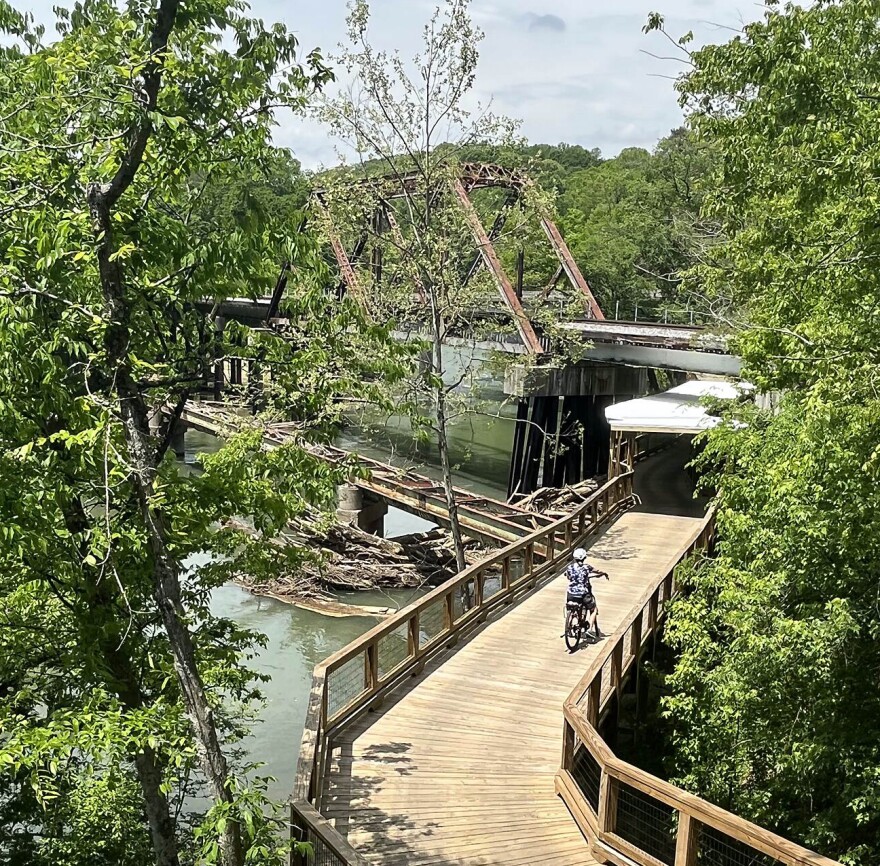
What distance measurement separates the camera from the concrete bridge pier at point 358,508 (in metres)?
23.8

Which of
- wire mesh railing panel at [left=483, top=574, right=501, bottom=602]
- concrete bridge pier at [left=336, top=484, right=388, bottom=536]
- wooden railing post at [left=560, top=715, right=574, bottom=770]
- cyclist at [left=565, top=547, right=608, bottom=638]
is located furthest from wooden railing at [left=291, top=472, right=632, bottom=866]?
concrete bridge pier at [left=336, top=484, right=388, bottom=536]

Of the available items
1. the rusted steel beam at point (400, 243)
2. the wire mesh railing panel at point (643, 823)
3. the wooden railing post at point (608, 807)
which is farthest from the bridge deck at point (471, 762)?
the rusted steel beam at point (400, 243)

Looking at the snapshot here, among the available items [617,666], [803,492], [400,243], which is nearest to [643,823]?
[617,666]

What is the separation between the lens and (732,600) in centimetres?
894

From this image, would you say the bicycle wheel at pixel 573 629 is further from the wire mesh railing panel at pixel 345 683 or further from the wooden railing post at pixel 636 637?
the wire mesh railing panel at pixel 345 683

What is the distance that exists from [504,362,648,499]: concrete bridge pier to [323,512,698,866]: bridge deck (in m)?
14.5

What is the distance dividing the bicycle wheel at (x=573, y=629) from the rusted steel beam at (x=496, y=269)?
29.2 feet

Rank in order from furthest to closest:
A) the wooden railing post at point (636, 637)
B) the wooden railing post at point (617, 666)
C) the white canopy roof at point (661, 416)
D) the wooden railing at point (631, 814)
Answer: the white canopy roof at point (661, 416) → the wooden railing post at point (636, 637) → the wooden railing post at point (617, 666) → the wooden railing at point (631, 814)

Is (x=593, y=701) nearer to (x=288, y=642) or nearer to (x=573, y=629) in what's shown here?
(x=573, y=629)

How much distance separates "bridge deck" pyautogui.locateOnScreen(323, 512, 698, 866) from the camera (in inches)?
257

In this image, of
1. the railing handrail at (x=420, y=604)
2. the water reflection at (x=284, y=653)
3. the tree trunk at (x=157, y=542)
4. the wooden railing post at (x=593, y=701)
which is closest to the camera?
the tree trunk at (x=157, y=542)

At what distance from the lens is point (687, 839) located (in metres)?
5.96

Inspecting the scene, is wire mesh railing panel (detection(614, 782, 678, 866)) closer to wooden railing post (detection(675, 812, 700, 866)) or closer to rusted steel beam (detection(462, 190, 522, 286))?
wooden railing post (detection(675, 812, 700, 866))

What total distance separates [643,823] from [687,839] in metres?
1.18
